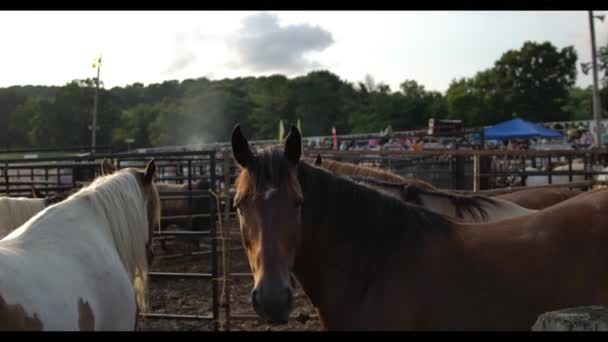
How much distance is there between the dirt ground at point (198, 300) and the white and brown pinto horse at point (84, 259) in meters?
2.34

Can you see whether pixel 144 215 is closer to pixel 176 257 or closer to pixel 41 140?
pixel 176 257

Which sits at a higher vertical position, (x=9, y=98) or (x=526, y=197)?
(x=9, y=98)

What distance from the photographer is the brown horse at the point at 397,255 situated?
232 cm

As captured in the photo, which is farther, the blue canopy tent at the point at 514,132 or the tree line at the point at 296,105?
the tree line at the point at 296,105

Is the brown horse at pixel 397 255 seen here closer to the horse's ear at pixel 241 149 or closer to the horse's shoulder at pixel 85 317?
the horse's ear at pixel 241 149

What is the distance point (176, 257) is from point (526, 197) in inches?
280

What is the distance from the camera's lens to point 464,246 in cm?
250

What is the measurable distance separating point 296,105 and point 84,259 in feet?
258

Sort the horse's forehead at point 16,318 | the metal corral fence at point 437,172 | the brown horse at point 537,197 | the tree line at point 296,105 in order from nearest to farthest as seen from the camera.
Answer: the horse's forehead at point 16,318 → the brown horse at point 537,197 → the metal corral fence at point 437,172 → the tree line at point 296,105

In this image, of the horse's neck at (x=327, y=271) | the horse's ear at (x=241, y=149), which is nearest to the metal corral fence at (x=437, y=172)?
the horse's neck at (x=327, y=271)

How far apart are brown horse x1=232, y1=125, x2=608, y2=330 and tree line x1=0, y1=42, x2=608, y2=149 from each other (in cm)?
1265

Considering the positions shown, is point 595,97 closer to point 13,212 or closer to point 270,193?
point 13,212
